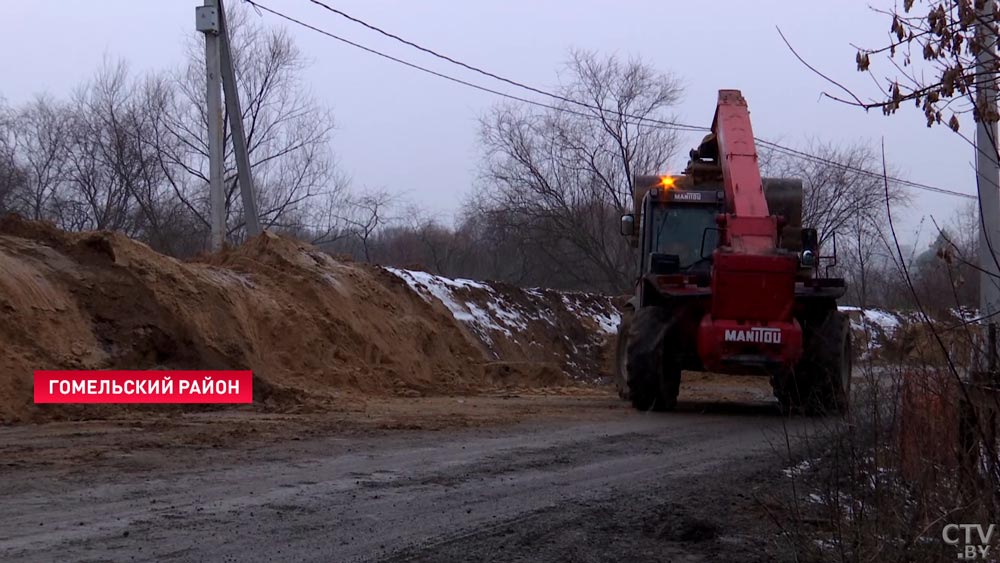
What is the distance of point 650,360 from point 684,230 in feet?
7.26

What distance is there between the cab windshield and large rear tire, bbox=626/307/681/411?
4.20 feet

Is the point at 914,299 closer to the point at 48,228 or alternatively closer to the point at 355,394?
the point at 355,394

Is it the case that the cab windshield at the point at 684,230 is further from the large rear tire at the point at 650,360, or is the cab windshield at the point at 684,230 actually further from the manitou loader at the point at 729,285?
the large rear tire at the point at 650,360

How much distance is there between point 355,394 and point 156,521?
33.0 ft

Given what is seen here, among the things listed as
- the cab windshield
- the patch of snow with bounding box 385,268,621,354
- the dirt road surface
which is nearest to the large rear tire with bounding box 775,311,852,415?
the dirt road surface

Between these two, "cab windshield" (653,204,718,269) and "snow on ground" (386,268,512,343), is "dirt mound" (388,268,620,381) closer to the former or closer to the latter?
"snow on ground" (386,268,512,343)

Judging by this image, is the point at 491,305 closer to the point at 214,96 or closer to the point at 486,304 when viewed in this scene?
the point at 486,304

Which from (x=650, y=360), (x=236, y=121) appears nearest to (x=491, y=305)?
(x=236, y=121)

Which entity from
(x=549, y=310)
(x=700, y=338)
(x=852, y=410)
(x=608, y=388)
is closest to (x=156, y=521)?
(x=852, y=410)

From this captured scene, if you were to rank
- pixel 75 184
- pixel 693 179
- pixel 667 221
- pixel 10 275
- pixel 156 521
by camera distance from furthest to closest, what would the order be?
1. pixel 75 184
2. pixel 693 179
3. pixel 667 221
4. pixel 10 275
5. pixel 156 521

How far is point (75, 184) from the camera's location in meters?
39.1
